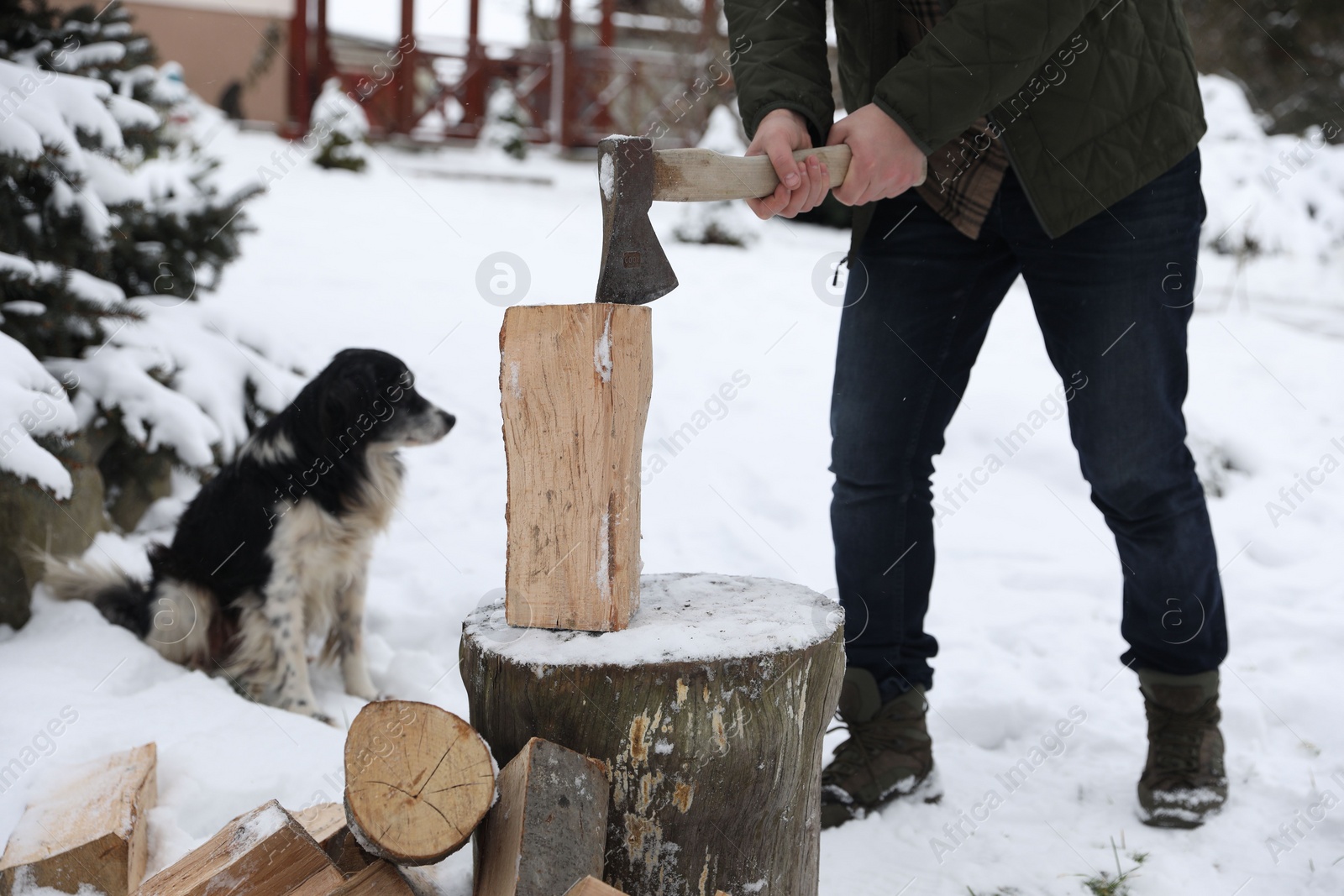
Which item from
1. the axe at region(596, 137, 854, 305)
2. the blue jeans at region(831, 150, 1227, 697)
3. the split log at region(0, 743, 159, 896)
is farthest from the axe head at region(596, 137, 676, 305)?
the split log at region(0, 743, 159, 896)

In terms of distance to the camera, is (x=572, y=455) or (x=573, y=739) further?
(x=572, y=455)

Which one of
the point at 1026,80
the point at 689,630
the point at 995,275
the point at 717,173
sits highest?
the point at 1026,80

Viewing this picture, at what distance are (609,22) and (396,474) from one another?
1300 centimetres

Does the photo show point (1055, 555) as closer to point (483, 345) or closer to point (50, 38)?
point (483, 345)

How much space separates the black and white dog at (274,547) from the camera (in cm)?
287

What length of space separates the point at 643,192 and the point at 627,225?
62 mm

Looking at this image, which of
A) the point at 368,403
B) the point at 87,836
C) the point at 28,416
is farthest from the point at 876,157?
the point at 28,416

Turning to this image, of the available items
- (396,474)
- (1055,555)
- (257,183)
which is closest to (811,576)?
(1055,555)

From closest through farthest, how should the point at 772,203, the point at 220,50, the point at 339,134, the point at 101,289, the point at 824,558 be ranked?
the point at 772,203 → the point at 101,289 → the point at 824,558 → the point at 339,134 → the point at 220,50

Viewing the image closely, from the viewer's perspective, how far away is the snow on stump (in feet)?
4.91

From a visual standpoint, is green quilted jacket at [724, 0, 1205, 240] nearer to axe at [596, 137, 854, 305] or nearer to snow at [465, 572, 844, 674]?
axe at [596, 137, 854, 305]

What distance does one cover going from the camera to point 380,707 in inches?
57.4

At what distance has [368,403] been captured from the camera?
2.83 meters

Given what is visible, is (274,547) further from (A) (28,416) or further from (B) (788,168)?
(B) (788,168)
